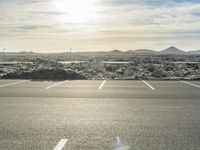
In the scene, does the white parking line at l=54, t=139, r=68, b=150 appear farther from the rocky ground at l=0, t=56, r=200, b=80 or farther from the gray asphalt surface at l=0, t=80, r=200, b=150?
the rocky ground at l=0, t=56, r=200, b=80

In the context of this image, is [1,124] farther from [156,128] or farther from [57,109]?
[156,128]

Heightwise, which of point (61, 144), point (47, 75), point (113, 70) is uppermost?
point (61, 144)

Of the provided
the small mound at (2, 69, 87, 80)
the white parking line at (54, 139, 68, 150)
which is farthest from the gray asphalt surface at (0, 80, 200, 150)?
the small mound at (2, 69, 87, 80)

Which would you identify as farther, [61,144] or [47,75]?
[47,75]

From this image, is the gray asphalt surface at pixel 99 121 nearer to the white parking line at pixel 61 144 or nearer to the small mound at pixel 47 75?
the white parking line at pixel 61 144

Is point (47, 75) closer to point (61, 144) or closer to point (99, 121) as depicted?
point (99, 121)

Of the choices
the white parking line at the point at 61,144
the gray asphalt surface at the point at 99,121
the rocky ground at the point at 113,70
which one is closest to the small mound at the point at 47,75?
the rocky ground at the point at 113,70

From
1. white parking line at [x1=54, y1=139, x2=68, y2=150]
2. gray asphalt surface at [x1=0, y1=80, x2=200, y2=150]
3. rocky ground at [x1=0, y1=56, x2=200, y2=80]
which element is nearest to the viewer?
white parking line at [x1=54, y1=139, x2=68, y2=150]

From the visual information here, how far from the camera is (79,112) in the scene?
11.5 meters

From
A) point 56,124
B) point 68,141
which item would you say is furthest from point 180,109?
point 68,141

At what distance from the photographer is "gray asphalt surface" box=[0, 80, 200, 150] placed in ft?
25.2

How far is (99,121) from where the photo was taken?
32.8 feet

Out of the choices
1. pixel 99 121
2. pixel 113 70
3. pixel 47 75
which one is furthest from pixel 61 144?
pixel 113 70

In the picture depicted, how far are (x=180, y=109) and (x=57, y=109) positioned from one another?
3712mm
